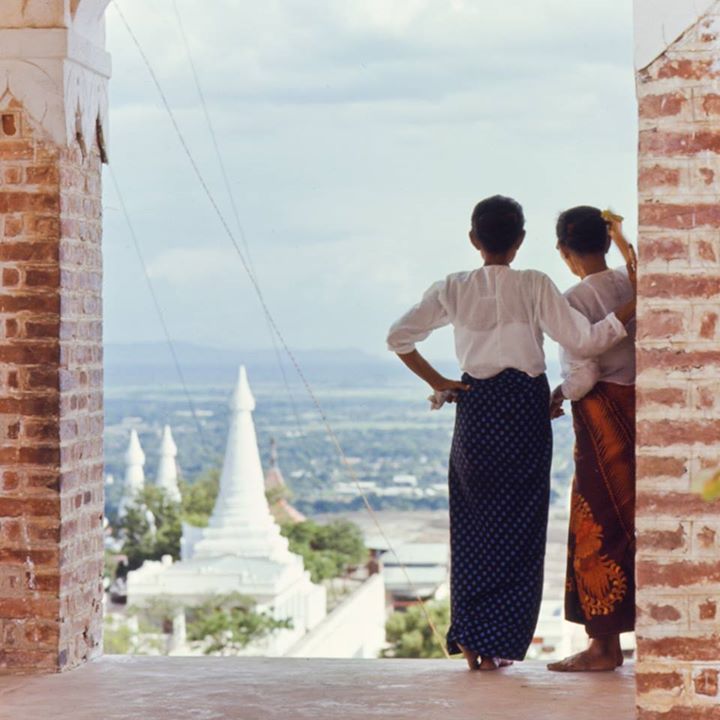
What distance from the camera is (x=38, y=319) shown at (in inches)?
187

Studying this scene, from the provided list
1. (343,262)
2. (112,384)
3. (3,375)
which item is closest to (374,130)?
(343,262)

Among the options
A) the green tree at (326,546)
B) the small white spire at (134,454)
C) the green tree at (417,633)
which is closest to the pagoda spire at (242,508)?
the green tree at (417,633)

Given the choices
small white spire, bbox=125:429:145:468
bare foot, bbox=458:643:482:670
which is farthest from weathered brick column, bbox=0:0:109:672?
small white spire, bbox=125:429:145:468

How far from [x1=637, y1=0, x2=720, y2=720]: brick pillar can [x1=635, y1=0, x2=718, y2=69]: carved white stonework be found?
22 mm

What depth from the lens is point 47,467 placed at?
476cm

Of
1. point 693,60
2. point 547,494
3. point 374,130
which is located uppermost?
point 374,130

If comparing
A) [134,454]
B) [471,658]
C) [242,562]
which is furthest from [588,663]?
[134,454]

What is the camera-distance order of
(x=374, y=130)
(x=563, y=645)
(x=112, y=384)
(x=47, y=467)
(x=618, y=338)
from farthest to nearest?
(x=112, y=384) → (x=374, y=130) → (x=563, y=645) → (x=47, y=467) → (x=618, y=338)

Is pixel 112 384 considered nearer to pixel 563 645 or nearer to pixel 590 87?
pixel 590 87

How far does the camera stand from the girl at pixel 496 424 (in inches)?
179

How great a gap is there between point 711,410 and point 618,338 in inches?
20.6

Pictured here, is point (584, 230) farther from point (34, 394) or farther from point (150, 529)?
point (150, 529)

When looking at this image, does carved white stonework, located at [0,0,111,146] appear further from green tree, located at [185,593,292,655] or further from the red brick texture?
green tree, located at [185,593,292,655]

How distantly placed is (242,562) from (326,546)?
22.2 ft
